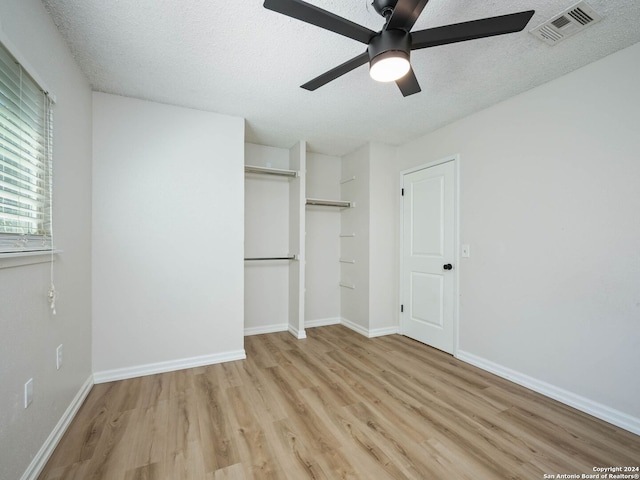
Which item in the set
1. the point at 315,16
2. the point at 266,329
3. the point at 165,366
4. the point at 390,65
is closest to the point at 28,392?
the point at 165,366

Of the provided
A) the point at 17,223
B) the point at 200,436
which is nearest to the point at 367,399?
the point at 200,436

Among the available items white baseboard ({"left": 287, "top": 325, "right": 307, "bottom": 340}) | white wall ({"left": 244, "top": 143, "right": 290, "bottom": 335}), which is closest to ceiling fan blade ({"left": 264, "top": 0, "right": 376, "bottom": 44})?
white wall ({"left": 244, "top": 143, "right": 290, "bottom": 335})

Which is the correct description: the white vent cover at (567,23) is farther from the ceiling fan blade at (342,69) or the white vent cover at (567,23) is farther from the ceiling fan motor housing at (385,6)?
the ceiling fan blade at (342,69)

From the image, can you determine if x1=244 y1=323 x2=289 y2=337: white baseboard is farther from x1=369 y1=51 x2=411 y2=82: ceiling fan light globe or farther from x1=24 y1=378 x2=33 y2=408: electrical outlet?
x1=369 y1=51 x2=411 y2=82: ceiling fan light globe

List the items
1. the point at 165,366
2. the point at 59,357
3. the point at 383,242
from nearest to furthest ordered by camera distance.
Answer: the point at 59,357 < the point at 165,366 < the point at 383,242

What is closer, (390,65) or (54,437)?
(390,65)

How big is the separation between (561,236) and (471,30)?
172 cm

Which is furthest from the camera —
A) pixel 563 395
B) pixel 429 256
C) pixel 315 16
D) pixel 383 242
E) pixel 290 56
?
pixel 383 242

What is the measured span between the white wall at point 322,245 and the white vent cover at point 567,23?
278 cm

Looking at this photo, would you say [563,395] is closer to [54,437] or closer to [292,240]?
[292,240]

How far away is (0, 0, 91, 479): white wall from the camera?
1.24m

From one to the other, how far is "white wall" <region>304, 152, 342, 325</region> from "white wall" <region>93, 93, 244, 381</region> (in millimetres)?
1349

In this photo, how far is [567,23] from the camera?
5.33 ft

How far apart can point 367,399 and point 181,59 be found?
287 centimetres
